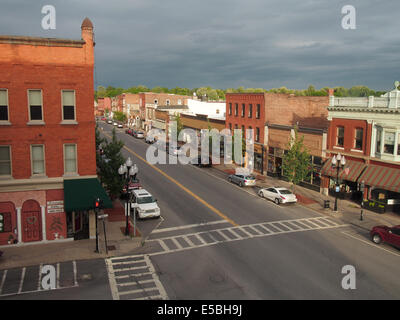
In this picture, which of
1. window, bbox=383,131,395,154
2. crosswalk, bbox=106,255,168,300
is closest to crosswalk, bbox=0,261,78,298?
crosswalk, bbox=106,255,168,300

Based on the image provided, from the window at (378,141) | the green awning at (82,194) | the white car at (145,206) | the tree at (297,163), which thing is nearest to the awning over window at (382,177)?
the window at (378,141)

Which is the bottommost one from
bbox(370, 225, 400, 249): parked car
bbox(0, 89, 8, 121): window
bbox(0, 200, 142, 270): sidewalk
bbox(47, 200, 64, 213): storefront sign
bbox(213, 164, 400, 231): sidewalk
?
bbox(0, 200, 142, 270): sidewalk

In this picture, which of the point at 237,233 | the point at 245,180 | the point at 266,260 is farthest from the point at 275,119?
the point at 266,260

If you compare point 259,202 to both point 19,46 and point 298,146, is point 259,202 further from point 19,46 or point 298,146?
point 19,46

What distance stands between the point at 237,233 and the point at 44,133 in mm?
14319

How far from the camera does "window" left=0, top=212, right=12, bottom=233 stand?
77.8 ft

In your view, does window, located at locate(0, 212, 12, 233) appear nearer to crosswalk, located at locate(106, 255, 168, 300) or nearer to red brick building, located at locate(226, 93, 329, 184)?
crosswalk, located at locate(106, 255, 168, 300)

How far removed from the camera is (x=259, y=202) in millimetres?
35000

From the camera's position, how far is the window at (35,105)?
24.0 meters

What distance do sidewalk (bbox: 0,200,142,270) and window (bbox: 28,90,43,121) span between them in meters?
8.10

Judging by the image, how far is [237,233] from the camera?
86.0 feet

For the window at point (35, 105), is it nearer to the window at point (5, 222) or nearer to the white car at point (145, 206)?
the window at point (5, 222)

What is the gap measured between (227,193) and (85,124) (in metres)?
17.6
